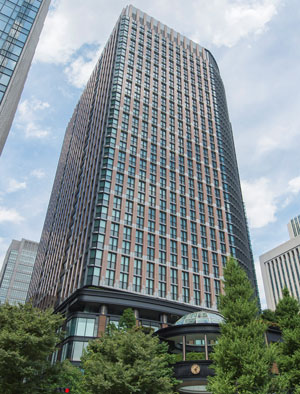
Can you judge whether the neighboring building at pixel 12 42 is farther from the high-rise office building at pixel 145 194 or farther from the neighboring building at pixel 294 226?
the neighboring building at pixel 294 226

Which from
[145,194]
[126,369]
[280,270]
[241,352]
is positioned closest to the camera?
[241,352]

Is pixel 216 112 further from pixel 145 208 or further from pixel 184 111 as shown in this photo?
pixel 145 208

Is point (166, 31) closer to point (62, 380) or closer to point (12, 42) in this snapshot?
point (12, 42)

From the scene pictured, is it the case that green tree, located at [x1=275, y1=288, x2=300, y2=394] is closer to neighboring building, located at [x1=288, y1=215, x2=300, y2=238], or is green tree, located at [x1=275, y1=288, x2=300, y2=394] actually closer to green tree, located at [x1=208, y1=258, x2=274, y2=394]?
green tree, located at [x1=208, y1=258, x2=274, y2=394]

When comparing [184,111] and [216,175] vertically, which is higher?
[184,111]

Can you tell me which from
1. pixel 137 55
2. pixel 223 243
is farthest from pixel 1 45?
pixel 223 243

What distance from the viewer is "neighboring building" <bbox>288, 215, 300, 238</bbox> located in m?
138

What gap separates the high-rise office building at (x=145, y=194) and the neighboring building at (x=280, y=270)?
40405mm

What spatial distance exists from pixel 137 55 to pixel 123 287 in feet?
186

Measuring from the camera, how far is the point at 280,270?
113 meters

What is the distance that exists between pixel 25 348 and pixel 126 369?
Answer: 734cm

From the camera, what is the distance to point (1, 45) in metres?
40.0

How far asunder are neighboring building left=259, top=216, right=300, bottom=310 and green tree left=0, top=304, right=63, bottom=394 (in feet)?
312

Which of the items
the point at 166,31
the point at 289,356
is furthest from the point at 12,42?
the point at 166,31
